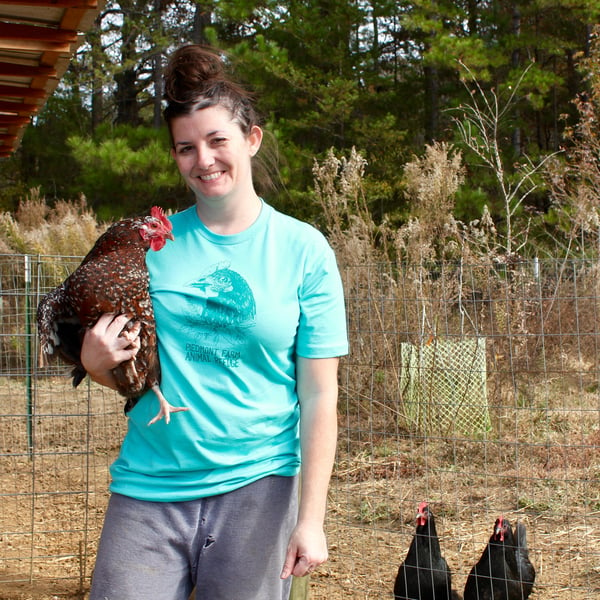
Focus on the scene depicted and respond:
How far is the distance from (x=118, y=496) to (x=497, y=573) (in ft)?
7.58

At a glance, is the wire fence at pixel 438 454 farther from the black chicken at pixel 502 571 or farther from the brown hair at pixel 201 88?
the brown hair at pixel 201 88

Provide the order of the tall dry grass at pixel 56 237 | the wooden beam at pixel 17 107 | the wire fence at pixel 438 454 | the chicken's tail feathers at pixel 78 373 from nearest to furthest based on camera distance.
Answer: the chicken's tail feathers at pixel 78 373 → the wire fence at pixel 438 454 → the wooden beam at pixel 17 107 → the tall dry grass at pixel 56 237

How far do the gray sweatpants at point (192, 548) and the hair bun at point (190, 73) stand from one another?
96 cm

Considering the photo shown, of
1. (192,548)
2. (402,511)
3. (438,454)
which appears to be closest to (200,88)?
(192,548)

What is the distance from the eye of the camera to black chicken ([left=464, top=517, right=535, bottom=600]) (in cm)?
330

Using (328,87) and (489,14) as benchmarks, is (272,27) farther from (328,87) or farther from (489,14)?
(489,14)

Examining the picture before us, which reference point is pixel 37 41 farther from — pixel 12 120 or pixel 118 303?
pixel 118 303

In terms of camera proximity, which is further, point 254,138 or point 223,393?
point 254,138

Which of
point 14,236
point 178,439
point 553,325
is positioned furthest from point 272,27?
point 178,439

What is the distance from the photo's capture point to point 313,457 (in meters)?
1.68

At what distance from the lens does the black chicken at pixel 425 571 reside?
132 inches

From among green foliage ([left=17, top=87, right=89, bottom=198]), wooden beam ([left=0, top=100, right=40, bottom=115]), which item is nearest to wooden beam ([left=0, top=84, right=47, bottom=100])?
wooden beam ([left=0, top=100, right=40, bottom=115])

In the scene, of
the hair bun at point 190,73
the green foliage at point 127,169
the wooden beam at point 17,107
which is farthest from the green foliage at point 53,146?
the hair bun at point 190,73

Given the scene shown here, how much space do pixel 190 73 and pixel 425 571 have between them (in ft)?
8.64
